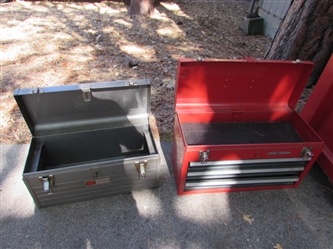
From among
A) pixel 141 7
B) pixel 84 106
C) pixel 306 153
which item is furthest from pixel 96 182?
pixel 141 7

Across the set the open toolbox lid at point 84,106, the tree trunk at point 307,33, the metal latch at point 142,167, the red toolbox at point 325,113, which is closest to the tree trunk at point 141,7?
the tree trunk at point 307,33

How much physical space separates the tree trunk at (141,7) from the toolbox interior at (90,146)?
497 centimetres

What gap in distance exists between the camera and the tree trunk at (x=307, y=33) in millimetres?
2896

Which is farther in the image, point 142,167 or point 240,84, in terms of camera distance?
point 240,84

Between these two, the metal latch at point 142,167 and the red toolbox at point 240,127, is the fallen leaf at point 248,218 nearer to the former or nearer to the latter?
the red toolbox at point 240,127

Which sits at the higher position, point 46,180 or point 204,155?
point 204,155

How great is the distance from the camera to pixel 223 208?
2137 millimetres

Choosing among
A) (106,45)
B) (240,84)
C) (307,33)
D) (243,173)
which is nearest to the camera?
(243,173)

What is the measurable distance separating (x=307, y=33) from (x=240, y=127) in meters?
1.83

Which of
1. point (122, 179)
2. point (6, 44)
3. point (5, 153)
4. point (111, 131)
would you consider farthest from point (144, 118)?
point (6, 44)

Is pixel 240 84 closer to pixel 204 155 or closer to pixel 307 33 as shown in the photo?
pixel 204 155

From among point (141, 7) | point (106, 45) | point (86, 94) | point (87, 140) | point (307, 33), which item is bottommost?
point (106, 45)

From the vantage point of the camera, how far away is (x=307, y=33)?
10.1 feet

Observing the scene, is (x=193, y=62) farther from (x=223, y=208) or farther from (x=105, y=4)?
(x=105, y=4)
